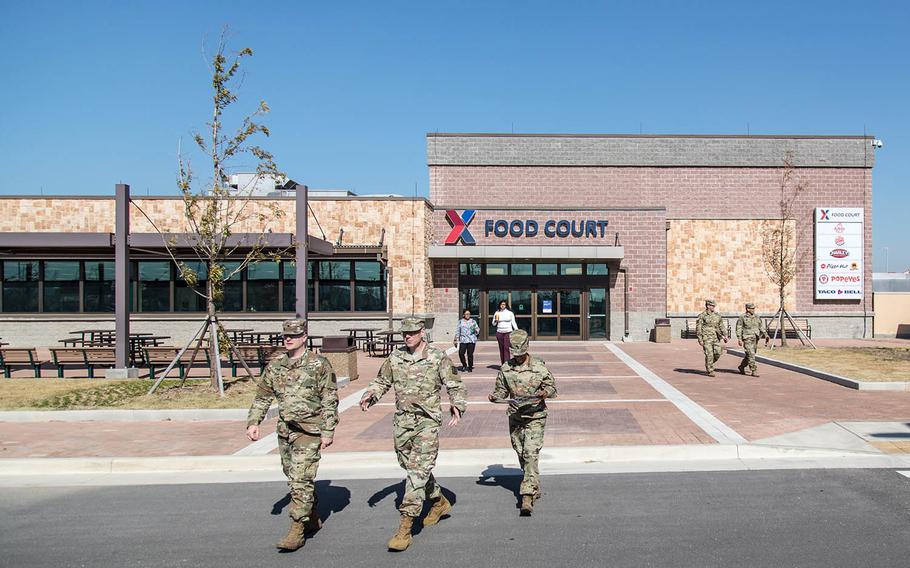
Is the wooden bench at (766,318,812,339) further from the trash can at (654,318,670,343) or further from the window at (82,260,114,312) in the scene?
the window at (82,260,114,312)

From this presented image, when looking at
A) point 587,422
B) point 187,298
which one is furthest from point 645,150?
point 587,422

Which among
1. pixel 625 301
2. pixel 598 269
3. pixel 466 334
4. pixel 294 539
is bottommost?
pixel 294 539

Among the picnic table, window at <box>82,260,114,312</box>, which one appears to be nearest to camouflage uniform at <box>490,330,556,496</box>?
the picnic table

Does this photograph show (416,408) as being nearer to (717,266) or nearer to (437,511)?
(437,511)

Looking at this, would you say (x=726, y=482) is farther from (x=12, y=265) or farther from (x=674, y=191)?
(x=12, y=265)

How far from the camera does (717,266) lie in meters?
29.3

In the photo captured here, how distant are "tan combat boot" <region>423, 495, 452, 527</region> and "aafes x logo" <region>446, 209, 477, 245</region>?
22.5 m

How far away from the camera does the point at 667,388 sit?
14.3m

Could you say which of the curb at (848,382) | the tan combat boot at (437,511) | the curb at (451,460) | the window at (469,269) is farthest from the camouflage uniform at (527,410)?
the window at (469,269)

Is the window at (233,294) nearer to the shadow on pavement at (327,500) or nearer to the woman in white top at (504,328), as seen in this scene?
the woman in white top at (504,328)

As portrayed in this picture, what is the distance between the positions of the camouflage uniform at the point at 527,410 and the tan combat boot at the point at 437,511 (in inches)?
27.8

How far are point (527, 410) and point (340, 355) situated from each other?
9980 mm

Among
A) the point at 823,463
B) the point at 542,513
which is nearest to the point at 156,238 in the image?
the point at 542,513

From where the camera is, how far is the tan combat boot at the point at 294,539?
5.61 m
